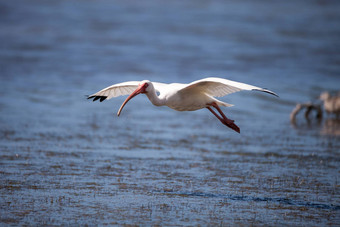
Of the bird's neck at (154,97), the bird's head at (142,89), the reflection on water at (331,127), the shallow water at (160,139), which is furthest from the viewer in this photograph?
the reflection on water at (331,127)

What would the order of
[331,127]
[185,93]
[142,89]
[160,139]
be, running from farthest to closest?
[331,127]
[160,139]
[185,93]
[142,89]

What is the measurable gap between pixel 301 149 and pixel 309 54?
2002 centimetres

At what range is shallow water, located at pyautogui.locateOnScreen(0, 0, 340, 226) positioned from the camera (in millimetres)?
7281

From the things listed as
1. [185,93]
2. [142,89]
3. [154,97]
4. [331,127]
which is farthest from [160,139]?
[331,127]

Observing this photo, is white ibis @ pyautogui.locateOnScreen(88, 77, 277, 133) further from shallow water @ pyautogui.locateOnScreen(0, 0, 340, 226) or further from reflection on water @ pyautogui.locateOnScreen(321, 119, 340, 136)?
reflection on water @ pyautogui.locateOnScreen(321, 119, 340, 136)

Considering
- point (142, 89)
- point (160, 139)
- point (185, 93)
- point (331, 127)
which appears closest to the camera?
point (142, 89)

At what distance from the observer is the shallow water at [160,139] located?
7281mm

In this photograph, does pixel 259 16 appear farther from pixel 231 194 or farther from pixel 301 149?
pixel 231 194

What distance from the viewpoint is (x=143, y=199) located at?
7.61 meters

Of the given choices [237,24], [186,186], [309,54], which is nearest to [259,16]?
[237,24]

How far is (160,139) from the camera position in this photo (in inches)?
480

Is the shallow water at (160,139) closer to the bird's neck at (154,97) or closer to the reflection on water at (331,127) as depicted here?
the reflection on water at (331,127)

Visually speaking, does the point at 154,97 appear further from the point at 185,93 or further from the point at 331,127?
the point at 331,127

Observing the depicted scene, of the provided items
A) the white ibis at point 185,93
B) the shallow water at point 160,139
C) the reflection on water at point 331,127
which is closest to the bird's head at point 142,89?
the white ibis at point 185,93
